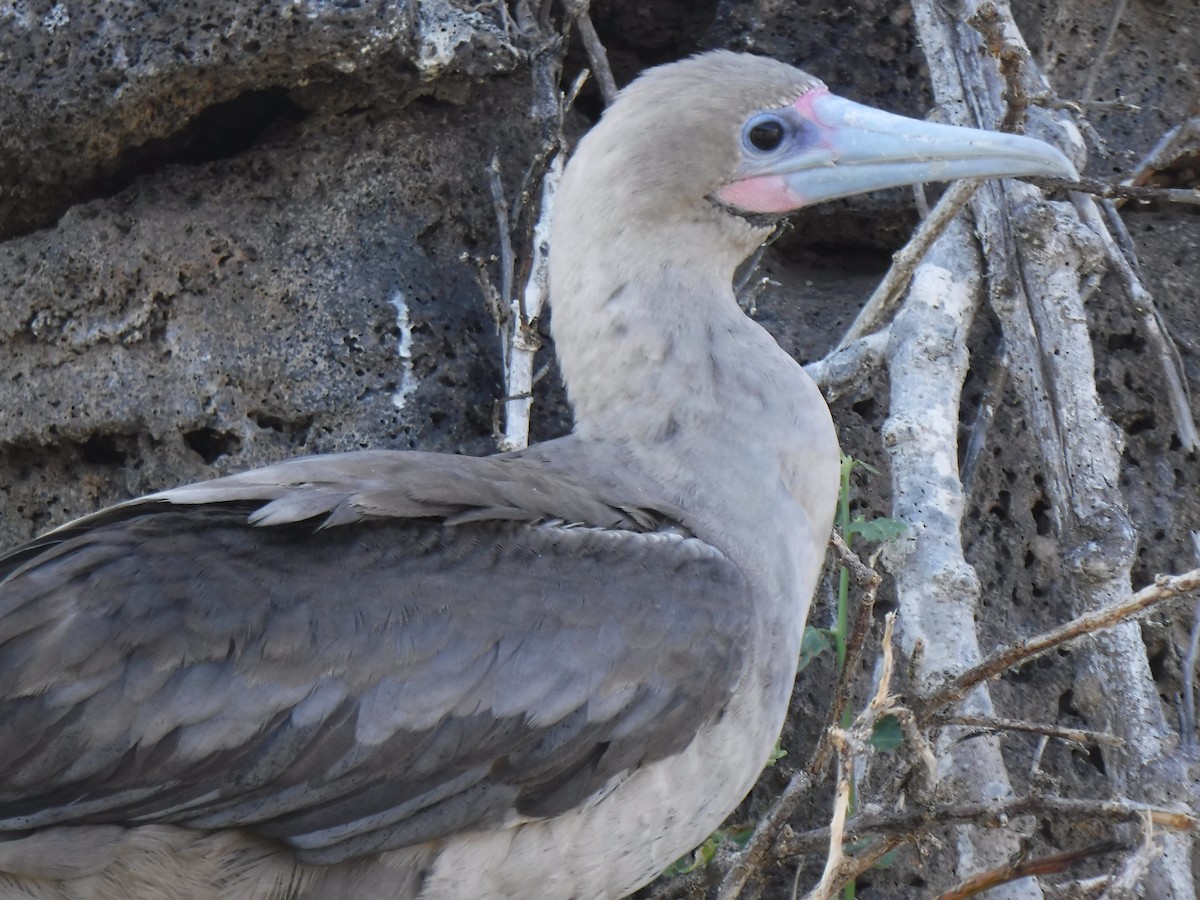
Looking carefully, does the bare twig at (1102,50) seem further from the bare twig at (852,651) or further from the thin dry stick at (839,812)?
the thin dry stick at (839,812)

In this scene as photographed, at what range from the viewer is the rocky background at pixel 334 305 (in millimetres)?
4016

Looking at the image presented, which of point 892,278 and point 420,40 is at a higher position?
point 420,40

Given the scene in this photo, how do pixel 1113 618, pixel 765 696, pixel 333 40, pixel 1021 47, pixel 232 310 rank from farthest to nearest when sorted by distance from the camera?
pixel 232 310 < pixel 333 40 < pixel 1021 47 < pixel 765 696 < pixel 1113 618

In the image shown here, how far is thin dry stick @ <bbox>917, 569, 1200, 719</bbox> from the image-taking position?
253 centimetres

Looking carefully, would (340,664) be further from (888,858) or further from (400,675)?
(888,858)

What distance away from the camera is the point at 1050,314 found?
3.83 metres

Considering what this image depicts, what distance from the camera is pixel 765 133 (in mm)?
3443

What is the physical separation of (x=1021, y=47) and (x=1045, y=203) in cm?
54

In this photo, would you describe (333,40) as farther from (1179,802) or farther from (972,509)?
(1179,802)

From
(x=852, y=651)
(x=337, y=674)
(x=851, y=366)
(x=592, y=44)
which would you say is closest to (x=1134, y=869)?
(x=852, y=651)

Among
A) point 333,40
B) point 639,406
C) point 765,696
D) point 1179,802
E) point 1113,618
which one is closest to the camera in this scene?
point 1113,618

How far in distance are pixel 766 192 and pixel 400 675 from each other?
1527mm

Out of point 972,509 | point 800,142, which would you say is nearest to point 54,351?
point 800,142

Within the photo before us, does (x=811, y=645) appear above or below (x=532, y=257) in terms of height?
below
